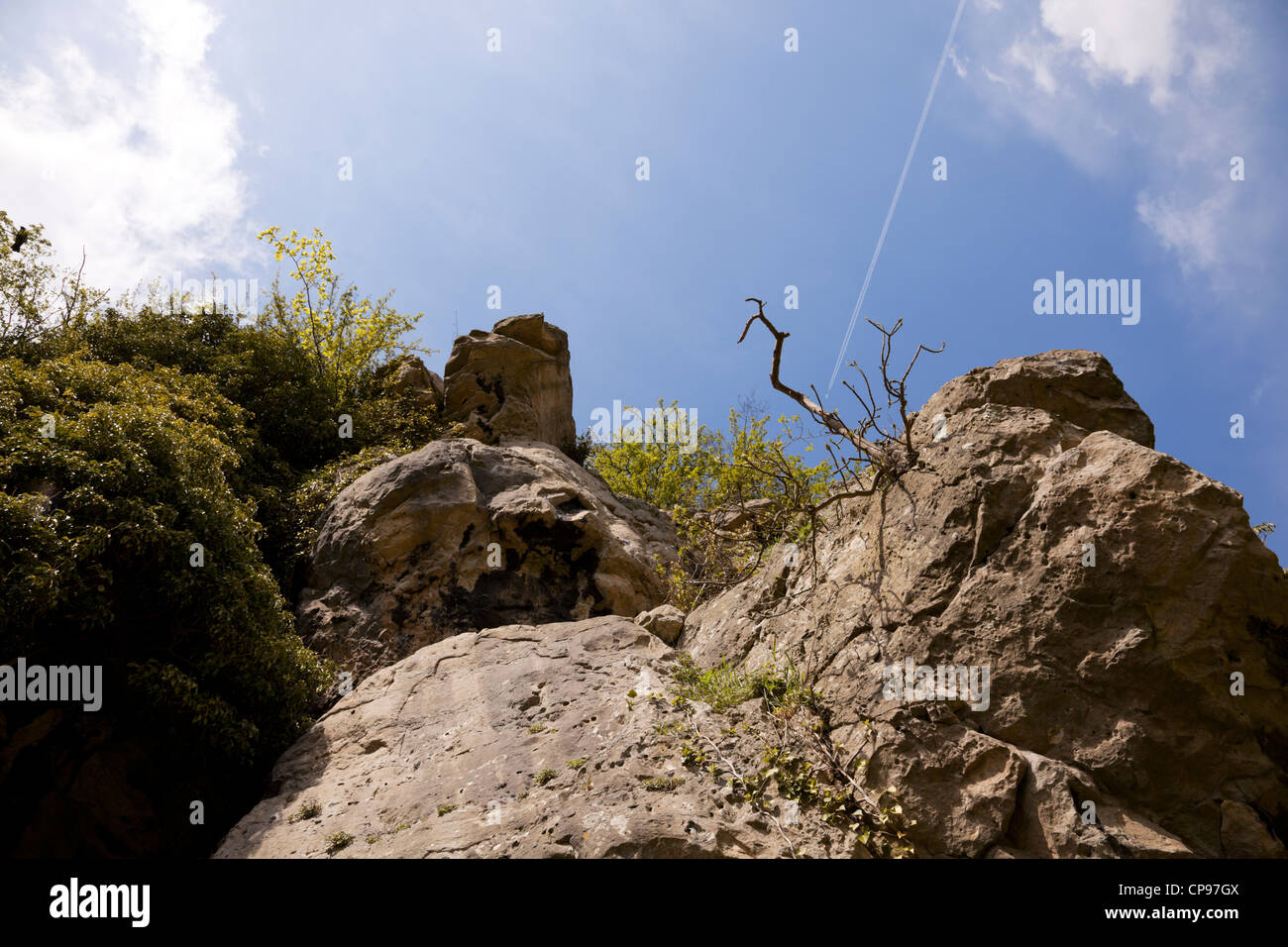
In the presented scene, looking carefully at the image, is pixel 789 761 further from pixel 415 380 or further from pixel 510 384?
pixel 415 380

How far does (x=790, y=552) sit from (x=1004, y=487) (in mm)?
2193

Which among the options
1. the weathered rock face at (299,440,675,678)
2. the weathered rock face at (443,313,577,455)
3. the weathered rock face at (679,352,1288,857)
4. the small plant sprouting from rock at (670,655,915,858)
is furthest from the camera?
the weathered rock face at (443,313,577,455)

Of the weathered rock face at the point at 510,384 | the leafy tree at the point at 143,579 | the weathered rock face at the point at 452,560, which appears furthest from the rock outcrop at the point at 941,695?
the weathered rock face at the point at 510,384

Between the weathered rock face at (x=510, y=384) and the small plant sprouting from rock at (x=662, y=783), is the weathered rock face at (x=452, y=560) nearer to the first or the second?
the small plant sprouting from rock at (x=662, y=783)

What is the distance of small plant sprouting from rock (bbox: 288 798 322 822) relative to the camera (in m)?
6.24

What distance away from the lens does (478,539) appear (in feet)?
34.2

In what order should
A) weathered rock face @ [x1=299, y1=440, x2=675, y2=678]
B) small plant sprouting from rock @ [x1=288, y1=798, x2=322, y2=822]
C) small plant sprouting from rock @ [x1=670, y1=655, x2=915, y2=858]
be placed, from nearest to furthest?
small plant sprouting from rock @ [x1=670, y1=655, x2=915, y2=858] → small plant sprouting from rock @ [x1=288, y1=798, x2=322, y2=822] → weathered rock face @ [x1=299, y1=440, x2=675, y2=678]

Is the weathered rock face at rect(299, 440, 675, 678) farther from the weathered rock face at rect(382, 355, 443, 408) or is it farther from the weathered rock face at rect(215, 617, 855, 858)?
the weathered rock face at rect(382, 355, 443, 408)

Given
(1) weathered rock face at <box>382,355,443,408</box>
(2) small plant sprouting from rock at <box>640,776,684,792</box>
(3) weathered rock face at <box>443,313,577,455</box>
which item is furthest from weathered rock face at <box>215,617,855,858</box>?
(1) weathered rock face at <box>382,355,443,408</box>

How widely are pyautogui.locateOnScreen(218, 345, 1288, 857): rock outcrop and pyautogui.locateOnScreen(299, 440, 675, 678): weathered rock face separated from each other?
205 centimetres

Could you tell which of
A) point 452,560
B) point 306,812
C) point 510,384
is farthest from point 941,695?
point 510,384
